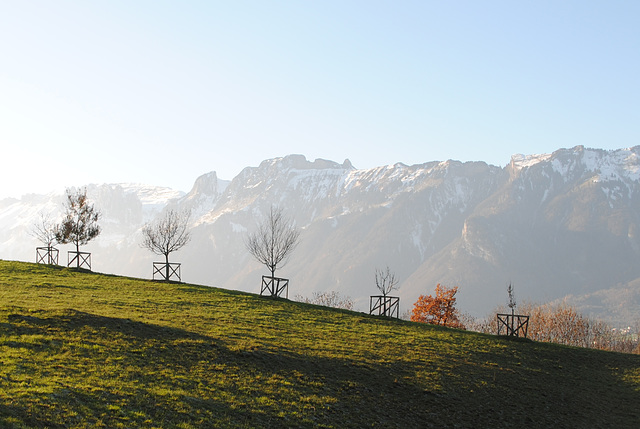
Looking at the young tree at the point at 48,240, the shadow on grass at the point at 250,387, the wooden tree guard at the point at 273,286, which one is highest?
the young tree at the point at 48,240

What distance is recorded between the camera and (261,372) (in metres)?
27.0

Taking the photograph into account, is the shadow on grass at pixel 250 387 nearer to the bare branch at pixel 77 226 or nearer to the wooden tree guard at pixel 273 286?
the wooden tree guard at pixel 273 286

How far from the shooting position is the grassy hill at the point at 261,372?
20.8 m

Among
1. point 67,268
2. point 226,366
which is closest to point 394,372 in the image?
point 226,366

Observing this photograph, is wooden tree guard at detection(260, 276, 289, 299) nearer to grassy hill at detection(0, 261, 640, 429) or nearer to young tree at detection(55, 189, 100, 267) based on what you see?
grassy hill at detection(0, 261, 640, 429)

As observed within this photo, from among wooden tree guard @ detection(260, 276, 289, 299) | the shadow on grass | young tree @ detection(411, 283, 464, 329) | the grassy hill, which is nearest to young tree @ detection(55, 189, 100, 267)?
the grassy hill

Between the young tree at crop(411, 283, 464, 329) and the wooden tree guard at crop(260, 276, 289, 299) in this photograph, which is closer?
the wooden tree guard at crop(260, 276, 289, 299)

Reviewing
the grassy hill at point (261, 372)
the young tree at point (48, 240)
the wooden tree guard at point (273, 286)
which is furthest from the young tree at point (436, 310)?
the young tree at point (48, 240)

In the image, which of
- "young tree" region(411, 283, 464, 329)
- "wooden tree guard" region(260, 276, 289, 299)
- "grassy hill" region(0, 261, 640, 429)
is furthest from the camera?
"young tree" region(411, 283, 464, 329)

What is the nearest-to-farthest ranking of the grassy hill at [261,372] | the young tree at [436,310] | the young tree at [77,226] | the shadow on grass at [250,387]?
1. the shadow on grass at [250,387]
2. the grassy hill at [261,372]
3. the young tree at [77,226]
4. the young tree at [436,310]

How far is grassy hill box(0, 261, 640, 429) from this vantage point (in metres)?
20.8

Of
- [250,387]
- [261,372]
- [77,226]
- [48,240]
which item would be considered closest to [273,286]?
[261,372]

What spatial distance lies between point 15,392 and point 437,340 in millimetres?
31592

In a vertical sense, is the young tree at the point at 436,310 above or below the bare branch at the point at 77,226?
below
